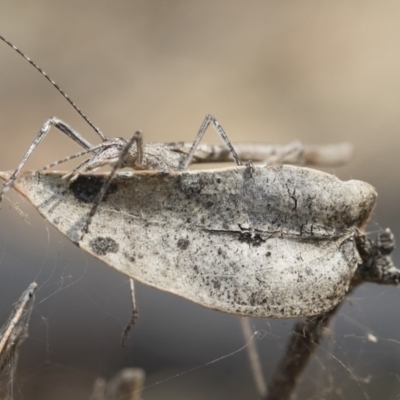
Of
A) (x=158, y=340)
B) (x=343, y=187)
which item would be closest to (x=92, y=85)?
(x=158, y=340)

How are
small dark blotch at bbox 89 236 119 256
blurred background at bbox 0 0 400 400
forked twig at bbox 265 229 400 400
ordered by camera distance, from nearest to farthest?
1. small dark blotch at bbox 89 236 119 256
2. forked twig at bbox 265 229 400 400
3. blurred background at bbox 0 0 400 400

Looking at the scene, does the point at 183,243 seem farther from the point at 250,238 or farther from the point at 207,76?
the point at 207,76

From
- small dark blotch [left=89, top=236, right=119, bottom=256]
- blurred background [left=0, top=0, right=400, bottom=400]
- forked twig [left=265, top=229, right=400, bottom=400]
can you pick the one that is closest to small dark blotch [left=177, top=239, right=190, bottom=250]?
small dark blotch [left=89, top=236, right=119, bottom=256]

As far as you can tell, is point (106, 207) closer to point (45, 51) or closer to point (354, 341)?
point (354, 341)

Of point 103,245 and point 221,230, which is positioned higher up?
point 221,230

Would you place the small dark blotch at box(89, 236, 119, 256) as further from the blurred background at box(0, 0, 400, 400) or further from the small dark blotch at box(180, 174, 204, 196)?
the blurred background at box(0, 0, 400, 400)

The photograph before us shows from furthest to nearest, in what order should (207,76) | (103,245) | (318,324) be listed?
(207,76), (318,324), (103,245)

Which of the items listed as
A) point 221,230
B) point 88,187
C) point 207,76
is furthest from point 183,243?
point 207,76
